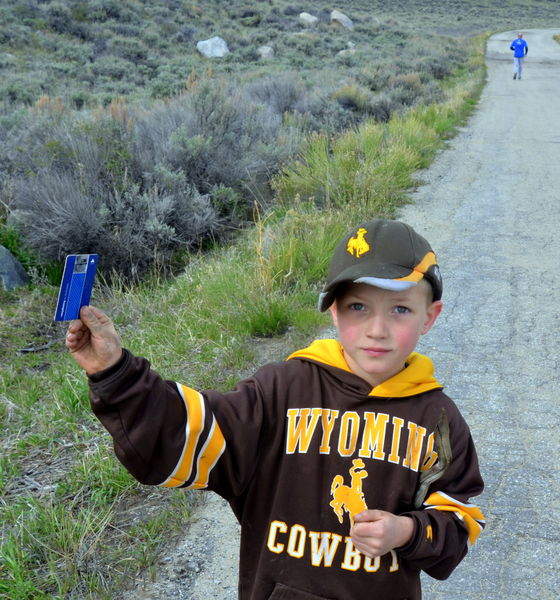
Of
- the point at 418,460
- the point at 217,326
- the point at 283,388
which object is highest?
the point at 283,388

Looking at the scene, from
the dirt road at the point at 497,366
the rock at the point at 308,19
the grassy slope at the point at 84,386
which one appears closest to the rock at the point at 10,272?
the grassy slope at the point at 84,386

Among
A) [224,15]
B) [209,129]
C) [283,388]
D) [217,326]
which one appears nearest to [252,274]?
[217,326]

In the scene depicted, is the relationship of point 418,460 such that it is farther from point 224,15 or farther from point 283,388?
point 224,15

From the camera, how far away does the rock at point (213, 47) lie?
2619 cm

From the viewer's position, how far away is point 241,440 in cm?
165

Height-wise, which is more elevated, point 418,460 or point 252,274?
point 418,460

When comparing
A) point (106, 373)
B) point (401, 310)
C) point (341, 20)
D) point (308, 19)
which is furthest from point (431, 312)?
point (341, 20)

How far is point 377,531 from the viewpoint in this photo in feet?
4.80

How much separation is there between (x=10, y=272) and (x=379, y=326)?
580 cm

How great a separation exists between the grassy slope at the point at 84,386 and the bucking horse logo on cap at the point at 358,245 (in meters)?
1.58

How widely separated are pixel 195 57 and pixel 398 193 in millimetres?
18901

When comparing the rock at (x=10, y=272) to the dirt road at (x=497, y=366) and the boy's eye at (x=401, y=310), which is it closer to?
the dirt road at (x=497, y=366)

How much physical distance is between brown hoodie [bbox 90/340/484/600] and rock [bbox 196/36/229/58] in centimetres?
2606

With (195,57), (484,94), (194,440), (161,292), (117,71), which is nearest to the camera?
(194,440)
